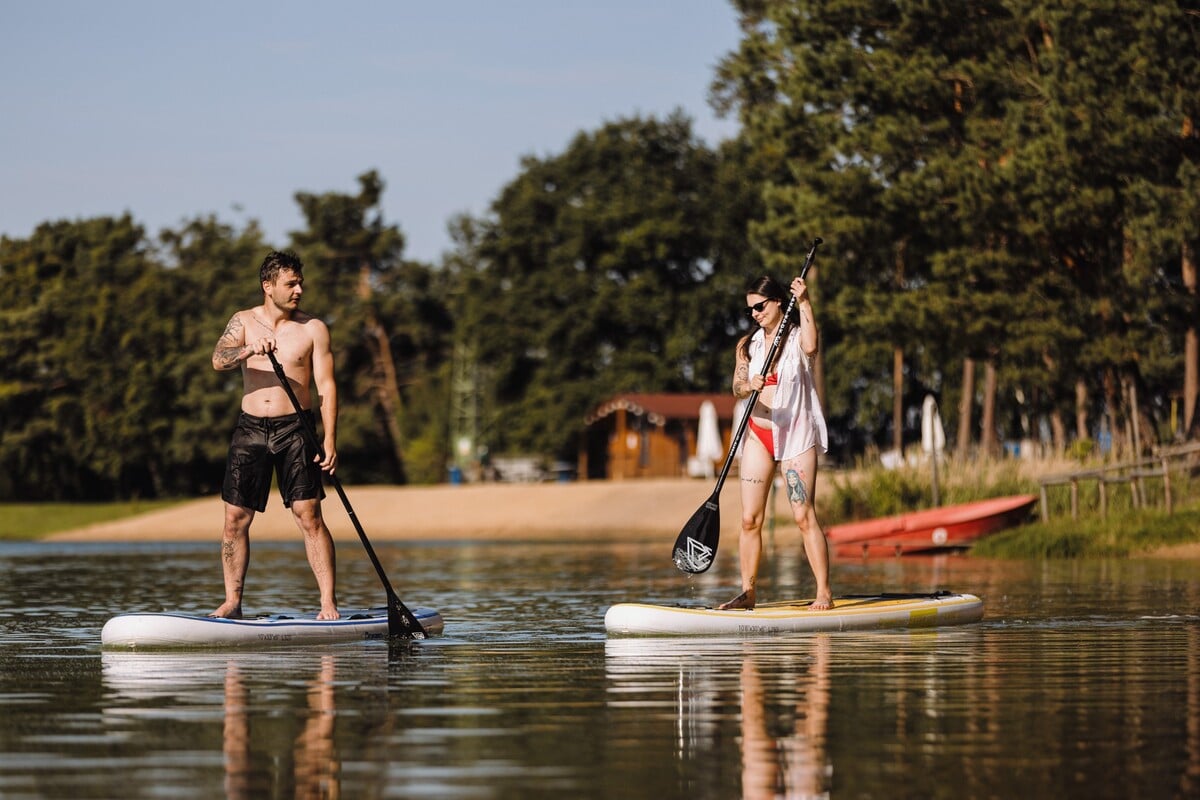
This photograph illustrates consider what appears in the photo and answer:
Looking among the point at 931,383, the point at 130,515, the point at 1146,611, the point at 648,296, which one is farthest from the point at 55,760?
the point at 648,296

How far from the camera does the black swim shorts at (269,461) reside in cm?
1205

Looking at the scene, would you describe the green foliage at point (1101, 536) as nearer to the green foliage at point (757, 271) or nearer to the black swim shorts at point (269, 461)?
the green foliage at point (757, 271)

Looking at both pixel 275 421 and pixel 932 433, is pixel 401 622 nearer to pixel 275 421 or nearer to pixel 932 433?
pixel 275 421

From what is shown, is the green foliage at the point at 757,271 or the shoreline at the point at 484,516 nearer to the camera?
the green foliage at the point at 757,271

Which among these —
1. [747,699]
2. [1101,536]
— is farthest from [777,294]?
[1101,536]

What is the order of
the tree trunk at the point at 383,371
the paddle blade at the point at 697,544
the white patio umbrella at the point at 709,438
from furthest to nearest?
the tree trunk at the point at 383,371
the white patio umbrella at the point at 709,438
the paddle blade at the point at 697,544

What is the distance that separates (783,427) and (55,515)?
53.0 meters

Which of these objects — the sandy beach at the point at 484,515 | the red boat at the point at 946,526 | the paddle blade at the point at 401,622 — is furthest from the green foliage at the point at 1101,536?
the sandy beach at the point at 484,515

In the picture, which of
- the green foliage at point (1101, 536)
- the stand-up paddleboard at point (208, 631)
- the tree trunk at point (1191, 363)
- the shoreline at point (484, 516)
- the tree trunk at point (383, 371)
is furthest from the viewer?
the tree trunk at point (383, 371)

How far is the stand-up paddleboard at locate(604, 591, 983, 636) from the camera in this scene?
12.4m

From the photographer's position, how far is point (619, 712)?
839 cm

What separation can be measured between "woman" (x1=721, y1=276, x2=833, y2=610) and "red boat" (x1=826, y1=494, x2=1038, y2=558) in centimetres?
1474

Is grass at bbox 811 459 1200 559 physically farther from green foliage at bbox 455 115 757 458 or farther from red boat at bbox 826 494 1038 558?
green foliage at bbox 455 115 757 458

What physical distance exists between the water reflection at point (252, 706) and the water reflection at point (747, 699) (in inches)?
51.5
